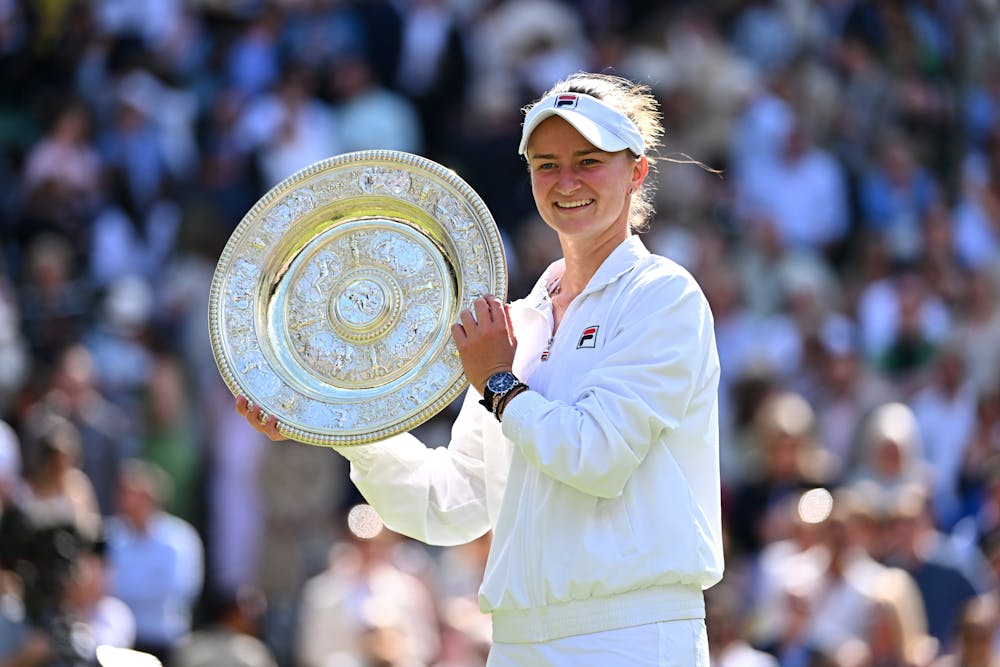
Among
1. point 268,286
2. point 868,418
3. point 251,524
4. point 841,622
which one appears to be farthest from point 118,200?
point 268,286

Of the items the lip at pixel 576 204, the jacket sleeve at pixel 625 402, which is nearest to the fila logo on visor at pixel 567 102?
the lip at pixel 576 204

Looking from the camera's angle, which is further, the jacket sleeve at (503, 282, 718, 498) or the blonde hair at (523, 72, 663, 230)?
the blonde hair at (523, 72, 663, 230)

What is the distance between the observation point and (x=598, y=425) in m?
4.79

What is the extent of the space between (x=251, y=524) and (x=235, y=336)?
Answer: 8210 mm

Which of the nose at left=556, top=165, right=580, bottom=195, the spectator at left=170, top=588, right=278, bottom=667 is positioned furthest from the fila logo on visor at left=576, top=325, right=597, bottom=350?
the spectator at left=170, top=588, right=278, bottom=667

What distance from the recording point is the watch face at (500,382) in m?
4.94

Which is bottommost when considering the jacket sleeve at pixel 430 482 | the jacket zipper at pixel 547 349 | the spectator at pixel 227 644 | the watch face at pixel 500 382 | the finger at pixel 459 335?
the spectator at pixel 227 644

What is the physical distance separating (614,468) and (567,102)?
0.97 m

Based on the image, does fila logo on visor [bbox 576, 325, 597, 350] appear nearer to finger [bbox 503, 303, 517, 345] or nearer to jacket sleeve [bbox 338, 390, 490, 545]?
finger [bbox 503, 303, 517, 345]

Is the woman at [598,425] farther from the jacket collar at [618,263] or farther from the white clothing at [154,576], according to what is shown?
the white clothing at [154,576]

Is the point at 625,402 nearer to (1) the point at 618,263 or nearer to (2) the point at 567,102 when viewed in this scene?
(1) the point at 618,263

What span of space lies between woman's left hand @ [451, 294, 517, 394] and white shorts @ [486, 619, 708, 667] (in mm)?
662

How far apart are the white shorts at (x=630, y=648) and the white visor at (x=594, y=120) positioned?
1.20 metres

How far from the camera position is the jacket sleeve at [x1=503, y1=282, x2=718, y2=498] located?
4.77 m
